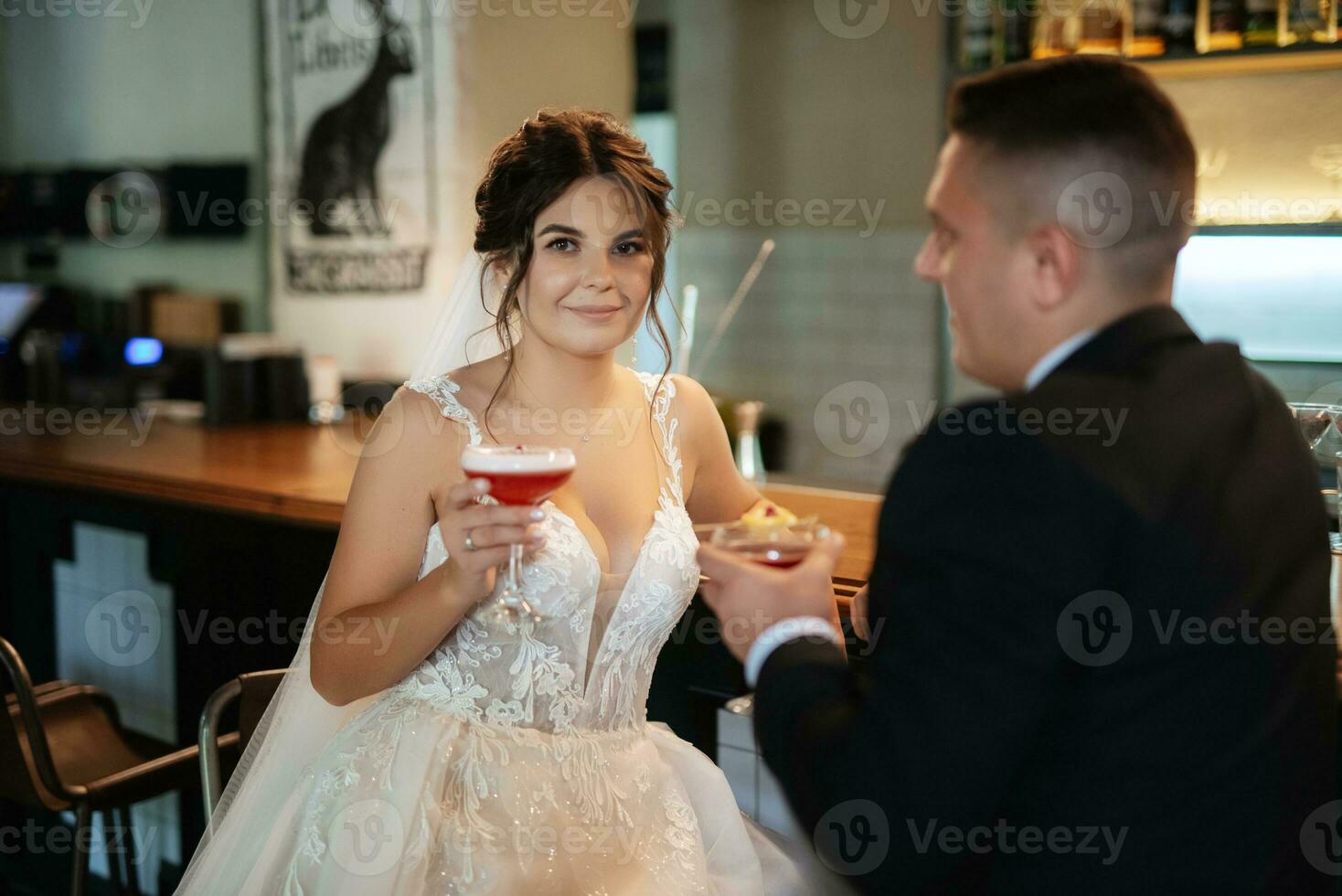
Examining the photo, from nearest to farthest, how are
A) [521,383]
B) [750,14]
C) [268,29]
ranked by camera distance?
[521,383]
[268,29]
[750,14]

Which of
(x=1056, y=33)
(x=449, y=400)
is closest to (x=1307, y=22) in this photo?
(x=1056, y=33)

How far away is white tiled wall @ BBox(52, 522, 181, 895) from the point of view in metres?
3.70

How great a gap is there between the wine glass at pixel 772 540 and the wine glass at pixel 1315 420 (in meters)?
1.32

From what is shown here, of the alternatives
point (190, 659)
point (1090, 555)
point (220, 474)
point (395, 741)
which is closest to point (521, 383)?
point (395, 741)

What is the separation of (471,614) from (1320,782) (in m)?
1.24

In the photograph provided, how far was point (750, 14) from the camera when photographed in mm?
5621

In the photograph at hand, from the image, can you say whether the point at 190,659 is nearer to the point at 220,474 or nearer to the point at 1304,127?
the point at 220,474

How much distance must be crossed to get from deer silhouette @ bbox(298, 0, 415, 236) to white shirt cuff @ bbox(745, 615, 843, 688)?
3.91 m

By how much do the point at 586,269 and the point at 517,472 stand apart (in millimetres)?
515

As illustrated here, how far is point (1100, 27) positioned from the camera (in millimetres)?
3928

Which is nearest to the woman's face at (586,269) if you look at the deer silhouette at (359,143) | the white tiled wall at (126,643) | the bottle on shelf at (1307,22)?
the white tiled wall at (126,643)

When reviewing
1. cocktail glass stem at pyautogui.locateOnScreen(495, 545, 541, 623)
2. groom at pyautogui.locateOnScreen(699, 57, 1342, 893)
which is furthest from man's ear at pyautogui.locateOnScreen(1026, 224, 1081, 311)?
cocktail glass stem at pyautogui.locateOnScreen(495, 545, 541, 623)

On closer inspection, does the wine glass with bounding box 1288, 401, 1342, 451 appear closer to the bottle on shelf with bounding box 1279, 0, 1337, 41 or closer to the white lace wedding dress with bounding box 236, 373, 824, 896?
the white lace wedding dress with bounding box 236, 373, 824, 896

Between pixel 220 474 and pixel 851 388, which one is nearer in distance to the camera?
pixel 220 474
